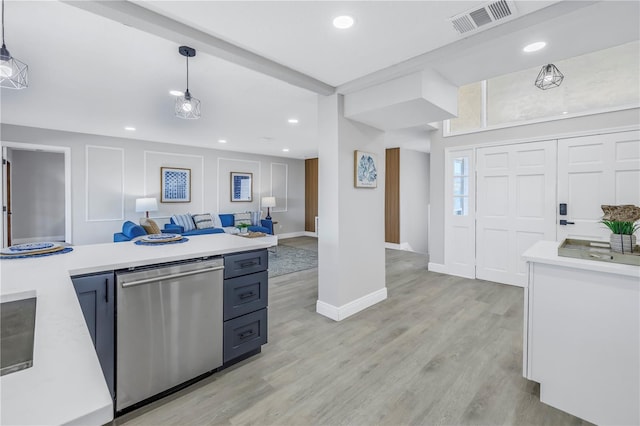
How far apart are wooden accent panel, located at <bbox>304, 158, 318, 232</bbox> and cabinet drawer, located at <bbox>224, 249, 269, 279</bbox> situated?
6.72 meters

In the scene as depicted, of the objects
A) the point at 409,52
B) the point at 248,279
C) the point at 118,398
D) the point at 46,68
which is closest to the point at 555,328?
the point at 248,279

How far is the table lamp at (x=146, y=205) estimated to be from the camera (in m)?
5.88

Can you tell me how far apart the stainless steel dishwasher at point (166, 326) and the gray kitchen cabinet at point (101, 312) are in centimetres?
3

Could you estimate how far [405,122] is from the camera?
10.5ft

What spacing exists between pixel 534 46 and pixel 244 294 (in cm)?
282

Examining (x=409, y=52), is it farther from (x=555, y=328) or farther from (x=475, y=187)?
(x=475, y=187)

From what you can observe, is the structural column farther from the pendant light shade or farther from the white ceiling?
the pendant light shade

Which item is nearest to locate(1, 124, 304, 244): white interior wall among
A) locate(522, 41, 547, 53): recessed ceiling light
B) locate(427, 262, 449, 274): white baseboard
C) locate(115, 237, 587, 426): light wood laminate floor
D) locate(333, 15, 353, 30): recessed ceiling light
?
locate(115, 237, 587, 426): light wood laminate floor

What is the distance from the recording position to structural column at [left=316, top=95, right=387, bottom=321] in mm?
2988

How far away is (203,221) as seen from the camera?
263 inches

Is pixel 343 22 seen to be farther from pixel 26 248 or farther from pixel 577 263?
pixel 26 248

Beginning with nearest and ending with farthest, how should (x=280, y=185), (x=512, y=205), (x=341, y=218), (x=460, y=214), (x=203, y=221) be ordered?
1. (x=341, y=218)
2. (x=512, y=205)
3. (x=460, y=214)
4. (x=203, y=221)
5. (x=280, y=185)

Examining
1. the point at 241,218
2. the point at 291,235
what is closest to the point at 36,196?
the point at 241,218

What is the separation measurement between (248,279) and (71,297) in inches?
49.3
